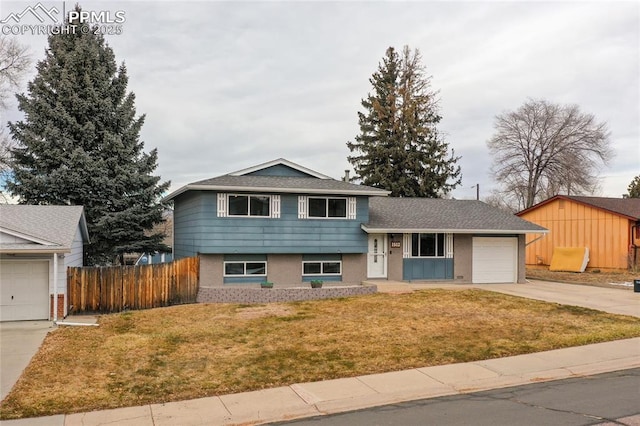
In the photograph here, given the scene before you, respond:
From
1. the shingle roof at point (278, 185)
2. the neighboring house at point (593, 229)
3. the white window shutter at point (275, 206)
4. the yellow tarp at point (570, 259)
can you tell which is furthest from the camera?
the yellow tarp at point (570, 259)

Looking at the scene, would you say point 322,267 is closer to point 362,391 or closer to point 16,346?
point 16,346

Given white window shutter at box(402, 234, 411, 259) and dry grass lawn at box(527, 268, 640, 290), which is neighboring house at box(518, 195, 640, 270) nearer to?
dry grass lawn at box(527, 268, 640, 290)

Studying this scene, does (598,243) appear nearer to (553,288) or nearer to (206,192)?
(553,288)

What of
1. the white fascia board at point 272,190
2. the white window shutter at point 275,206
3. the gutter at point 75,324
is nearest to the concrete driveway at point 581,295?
the white fascia board at point 272,190

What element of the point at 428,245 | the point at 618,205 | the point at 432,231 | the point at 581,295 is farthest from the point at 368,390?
the point at 618,205

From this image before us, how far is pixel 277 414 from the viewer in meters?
7.41

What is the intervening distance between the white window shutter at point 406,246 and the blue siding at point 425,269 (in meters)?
0.23

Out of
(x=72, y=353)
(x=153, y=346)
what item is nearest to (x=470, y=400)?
(x=153, y=346)

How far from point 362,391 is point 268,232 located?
505 inches

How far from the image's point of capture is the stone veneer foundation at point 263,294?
18281 mm

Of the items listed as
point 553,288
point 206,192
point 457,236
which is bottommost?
point 553,288

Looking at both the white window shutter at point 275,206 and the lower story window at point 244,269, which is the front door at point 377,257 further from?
the lower story window at point 244,269

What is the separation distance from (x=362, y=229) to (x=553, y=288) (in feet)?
29.3

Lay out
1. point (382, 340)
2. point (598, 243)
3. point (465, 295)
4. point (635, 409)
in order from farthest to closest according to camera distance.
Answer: point (598, 243) → point (465, 295) → point (382, 340) → point (635, 409)
